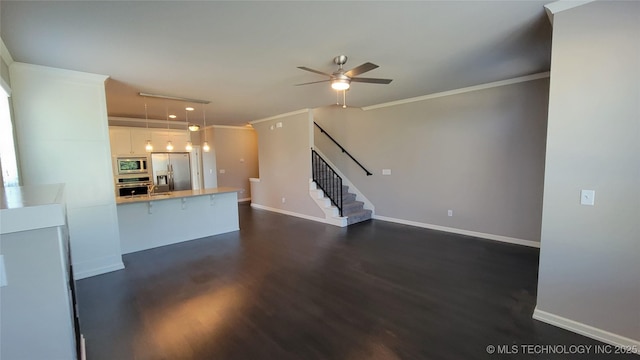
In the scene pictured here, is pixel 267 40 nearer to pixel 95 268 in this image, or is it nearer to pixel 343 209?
pixel 95 268

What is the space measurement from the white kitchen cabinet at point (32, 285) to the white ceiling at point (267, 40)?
175 centimetres

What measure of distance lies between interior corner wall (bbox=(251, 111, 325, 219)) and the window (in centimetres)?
466

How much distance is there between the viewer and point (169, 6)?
2006 mm

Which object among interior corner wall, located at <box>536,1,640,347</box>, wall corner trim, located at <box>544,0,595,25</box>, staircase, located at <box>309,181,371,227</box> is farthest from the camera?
staircase, located at <box>309,181,371,227</box>

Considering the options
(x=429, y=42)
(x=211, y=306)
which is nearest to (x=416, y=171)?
(x=429, y=42)

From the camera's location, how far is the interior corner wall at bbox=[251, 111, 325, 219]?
6.48 metres

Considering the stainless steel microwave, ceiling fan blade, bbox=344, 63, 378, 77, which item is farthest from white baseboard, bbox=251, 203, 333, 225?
ceiling fan blade, bbox=344, 63, 378, 77

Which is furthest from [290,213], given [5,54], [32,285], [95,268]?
[32,285]

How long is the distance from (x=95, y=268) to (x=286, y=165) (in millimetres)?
4381

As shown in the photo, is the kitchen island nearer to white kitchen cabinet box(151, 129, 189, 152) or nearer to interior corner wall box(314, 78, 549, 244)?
white kitchen cabinet box(151, 129, 189, 152)

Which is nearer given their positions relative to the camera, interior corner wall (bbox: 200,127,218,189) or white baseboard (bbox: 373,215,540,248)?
white baseboard (bbox: 373,215,540,248)

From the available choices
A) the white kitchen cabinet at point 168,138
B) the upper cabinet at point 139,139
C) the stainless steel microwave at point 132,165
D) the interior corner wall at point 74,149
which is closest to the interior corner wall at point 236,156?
the white kitchen cabinet at point 168,138

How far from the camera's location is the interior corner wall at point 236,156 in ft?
28.9

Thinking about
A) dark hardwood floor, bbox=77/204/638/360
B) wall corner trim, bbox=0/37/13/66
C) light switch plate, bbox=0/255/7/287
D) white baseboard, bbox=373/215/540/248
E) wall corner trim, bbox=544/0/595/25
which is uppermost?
wall corner trim, bbox=544/0/595/25
